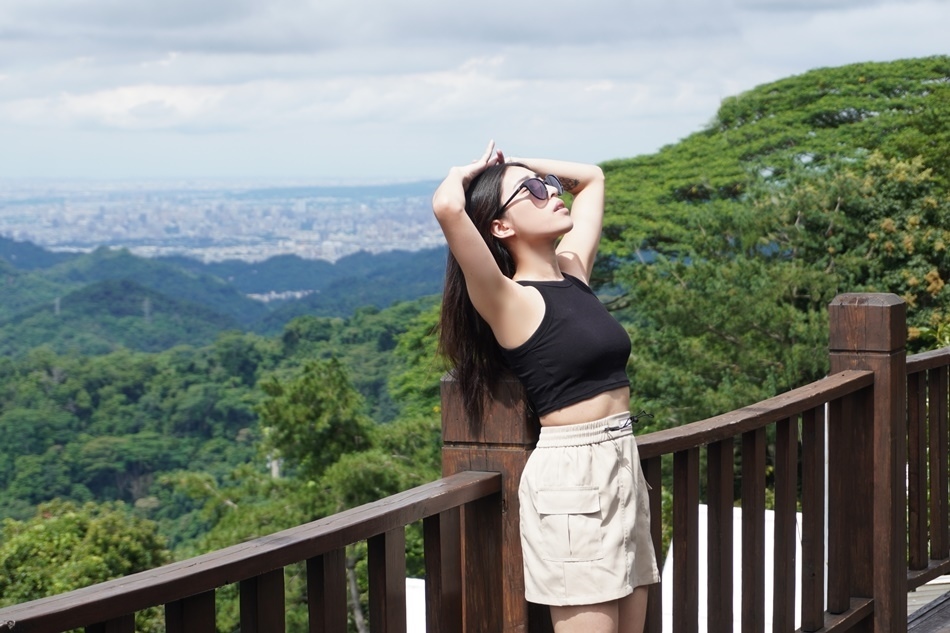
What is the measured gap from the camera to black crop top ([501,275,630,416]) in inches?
83.0

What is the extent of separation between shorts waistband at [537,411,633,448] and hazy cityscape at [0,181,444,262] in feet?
371

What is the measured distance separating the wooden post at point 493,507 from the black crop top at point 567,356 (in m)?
A: 0.04

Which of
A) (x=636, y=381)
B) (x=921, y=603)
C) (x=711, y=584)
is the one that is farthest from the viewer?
(x=636, y=381)

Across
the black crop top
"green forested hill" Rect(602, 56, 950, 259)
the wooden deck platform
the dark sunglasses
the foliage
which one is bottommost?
the foliage

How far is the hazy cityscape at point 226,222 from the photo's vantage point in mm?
130000

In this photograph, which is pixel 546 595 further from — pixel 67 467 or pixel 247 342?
pixel 247 342

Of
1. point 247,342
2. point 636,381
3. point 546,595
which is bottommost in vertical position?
point 247,342

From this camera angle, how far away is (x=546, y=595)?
2.10 m

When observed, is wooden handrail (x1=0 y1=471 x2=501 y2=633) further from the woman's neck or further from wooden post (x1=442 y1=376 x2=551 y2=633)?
the woman's neck

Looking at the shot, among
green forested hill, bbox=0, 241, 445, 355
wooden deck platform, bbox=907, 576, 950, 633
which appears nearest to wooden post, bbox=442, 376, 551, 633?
wooden deck platform, bbox=907, 576, 950, 633

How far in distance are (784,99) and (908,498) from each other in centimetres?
2423

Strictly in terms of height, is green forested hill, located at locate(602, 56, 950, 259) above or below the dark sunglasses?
above

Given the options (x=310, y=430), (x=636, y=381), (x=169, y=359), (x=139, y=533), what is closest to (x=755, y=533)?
(x=636, y=381)

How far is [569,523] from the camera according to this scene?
2.07 meters
